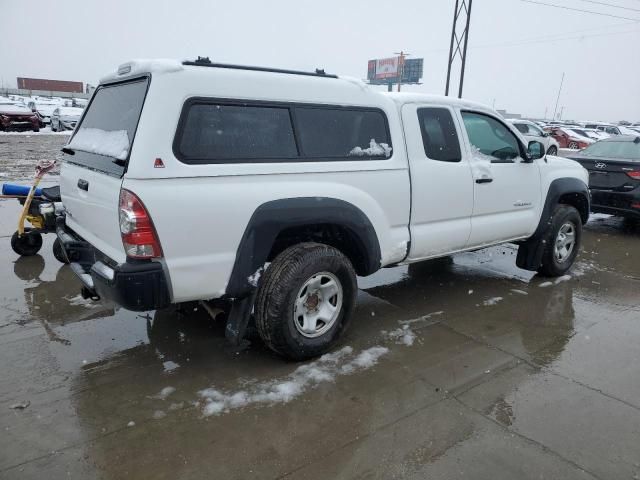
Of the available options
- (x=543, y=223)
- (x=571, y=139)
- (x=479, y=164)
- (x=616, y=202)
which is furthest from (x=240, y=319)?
(x=571, y=139)

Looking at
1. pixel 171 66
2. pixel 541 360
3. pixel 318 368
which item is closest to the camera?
pixel 171 66

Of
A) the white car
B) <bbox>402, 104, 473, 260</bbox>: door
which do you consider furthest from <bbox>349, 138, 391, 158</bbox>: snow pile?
the white car

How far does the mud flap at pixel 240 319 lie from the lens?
3.39m

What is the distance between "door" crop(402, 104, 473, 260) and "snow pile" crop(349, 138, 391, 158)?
250 millimetres

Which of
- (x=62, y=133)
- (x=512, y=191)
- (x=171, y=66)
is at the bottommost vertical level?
(x=62, y=133)

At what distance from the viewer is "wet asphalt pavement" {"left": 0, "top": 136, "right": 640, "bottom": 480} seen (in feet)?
8.68

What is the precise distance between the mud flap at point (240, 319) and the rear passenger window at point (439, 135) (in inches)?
77.8

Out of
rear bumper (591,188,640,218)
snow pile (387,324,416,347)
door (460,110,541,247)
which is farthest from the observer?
rear bumper (591,188,640,218)

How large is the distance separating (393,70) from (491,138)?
87.4 m

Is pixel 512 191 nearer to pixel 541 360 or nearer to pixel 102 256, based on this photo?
pixel 541 360

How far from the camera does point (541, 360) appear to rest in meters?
3.86

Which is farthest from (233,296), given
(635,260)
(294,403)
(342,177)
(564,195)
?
(635,260)

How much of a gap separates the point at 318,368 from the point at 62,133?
26463 millimetres

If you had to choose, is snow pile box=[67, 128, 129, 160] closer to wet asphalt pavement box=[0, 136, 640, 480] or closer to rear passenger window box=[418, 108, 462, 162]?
wet asphalt pavement box=[0, 136, 640, 480]
